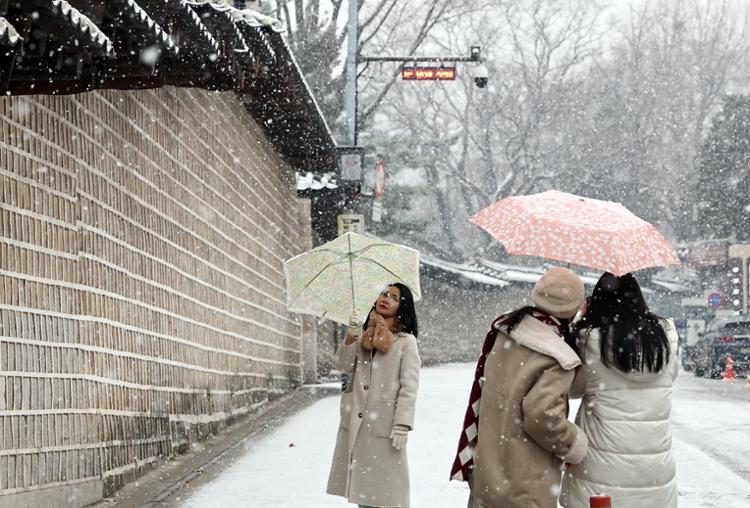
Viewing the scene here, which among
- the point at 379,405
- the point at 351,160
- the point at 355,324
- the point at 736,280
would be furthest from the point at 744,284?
the point at 379,405

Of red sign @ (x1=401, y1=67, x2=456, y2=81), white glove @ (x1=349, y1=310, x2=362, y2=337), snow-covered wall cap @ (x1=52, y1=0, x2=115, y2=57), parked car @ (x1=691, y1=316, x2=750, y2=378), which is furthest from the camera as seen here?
parked car @ (x1=691, y1=316, x2=750, y2=378)

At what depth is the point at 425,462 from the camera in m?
11.6

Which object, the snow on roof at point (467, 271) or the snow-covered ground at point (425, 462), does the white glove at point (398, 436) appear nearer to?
the snow-covered ground at point (425, 462)

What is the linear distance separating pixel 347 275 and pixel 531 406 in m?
3.13

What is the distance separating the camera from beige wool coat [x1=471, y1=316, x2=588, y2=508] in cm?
470

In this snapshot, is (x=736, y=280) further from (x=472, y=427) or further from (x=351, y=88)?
(x=472, y=427)

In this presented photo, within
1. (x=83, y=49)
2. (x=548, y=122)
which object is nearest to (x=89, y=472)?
(x=83, y=49)

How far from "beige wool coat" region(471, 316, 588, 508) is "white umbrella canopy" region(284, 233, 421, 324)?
2.64 meters

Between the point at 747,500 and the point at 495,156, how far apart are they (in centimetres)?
5542

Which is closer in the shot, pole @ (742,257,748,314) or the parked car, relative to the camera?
the parked car

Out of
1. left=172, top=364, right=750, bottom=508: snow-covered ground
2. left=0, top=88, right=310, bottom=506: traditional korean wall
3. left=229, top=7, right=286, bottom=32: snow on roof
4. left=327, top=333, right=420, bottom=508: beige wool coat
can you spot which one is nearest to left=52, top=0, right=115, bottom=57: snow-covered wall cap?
left=0, top=88, right=310, bottom=506: traditional korean wall

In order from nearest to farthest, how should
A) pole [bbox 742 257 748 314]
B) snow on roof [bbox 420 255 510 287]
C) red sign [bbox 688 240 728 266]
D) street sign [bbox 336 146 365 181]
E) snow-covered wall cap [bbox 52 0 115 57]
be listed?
1. snow-covered wall cap [bbox 52 0 115 57]
2. street sign [bbox 336 146 365 181]
3. snow on roof [bbox 420 255 510 287]
4. pole [bbox 742 257 748 314]
5. red sign [bbox 688 240 728 266]

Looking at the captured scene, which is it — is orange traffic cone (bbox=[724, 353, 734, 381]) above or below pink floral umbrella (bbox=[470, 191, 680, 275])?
below

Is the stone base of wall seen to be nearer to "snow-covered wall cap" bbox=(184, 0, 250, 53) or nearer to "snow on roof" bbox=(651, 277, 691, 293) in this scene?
"snow-covered wall cap" bbox=(184, 0, 250, 53)
